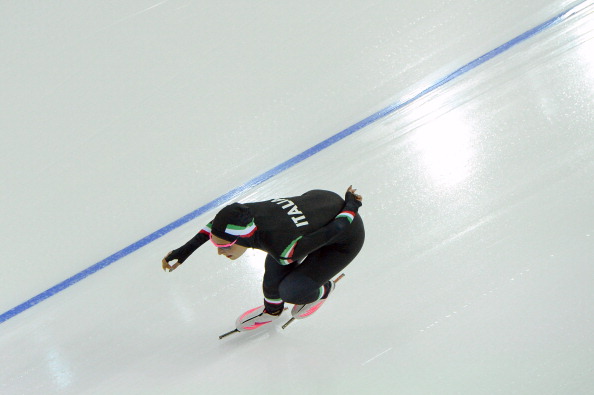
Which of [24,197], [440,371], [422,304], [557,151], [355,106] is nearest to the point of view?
[440,371]

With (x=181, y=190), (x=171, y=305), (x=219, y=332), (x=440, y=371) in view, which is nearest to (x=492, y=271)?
(x=440, y=371)

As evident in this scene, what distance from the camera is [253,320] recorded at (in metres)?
2.60

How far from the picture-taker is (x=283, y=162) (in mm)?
3438

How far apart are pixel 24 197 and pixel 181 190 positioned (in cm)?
89

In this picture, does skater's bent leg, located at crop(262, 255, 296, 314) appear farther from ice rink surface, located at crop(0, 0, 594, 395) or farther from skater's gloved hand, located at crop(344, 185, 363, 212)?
skater's gloved hand, located at crop(344, 185, 363, 212)

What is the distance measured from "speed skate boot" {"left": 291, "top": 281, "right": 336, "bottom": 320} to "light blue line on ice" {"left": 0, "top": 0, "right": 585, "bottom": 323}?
993mm

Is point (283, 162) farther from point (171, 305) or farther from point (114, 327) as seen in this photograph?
point (114, 327)

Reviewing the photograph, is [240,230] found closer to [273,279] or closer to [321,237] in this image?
[321,237]

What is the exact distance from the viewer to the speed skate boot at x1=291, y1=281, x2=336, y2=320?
2541 millimetres

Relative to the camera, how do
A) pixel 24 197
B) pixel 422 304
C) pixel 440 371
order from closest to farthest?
pixel 440 371 → pixel 422 304 → pixel 24 197

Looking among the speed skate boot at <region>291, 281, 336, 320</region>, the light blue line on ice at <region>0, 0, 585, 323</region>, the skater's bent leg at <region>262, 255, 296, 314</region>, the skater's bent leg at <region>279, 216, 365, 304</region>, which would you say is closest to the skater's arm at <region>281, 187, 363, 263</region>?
the skater's bent leg at <region>279, 216, 365, 304</region>

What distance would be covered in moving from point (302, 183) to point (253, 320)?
96 centimetres

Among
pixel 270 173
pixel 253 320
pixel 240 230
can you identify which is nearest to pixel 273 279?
pixel 253 320

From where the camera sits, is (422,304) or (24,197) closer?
(422,304)
